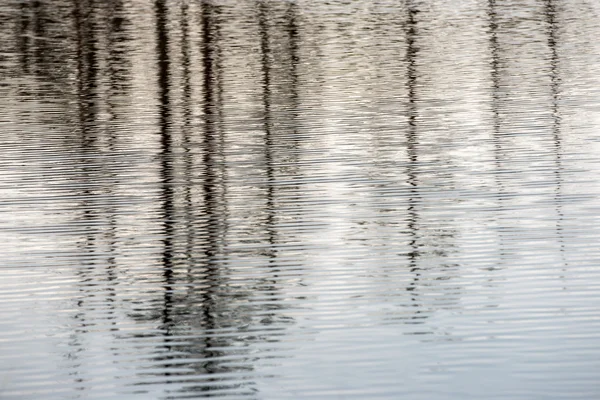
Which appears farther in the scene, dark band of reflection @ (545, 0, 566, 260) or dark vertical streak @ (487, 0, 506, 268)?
dark vertical streak @ (487, 0, 506, 268)

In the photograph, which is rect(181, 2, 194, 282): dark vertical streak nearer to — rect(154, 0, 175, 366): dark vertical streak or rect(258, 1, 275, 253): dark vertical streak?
rect(154, 0, 175, 366): dark vertical streak

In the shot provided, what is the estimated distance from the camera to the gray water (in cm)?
1105

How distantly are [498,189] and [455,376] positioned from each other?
23.6ft

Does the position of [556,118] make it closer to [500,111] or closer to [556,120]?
[556,120]

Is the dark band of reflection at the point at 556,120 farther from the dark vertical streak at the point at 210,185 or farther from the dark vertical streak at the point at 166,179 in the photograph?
the dark vertical streak at the point at 166,179

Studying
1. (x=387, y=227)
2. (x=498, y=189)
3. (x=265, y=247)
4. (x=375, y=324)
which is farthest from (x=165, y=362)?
(x=498, y=189)

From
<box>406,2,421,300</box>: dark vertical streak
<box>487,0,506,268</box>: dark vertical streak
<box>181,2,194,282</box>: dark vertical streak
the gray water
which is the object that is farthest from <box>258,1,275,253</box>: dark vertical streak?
<box>487,0,506,268</box>: dark vertical streak

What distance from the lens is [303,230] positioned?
1559 centimetres

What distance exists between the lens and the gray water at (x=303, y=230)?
11.0 meters

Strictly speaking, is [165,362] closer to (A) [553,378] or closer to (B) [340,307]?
(B) [340,307]

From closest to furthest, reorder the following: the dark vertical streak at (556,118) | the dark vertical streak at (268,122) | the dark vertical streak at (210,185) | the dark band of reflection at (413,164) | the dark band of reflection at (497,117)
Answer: the dark vertical streak at (210,185) < the dark band of reflection at (413,164) < the dark vertical streak at (556,118) < the dark vertical streak at (268,122) < the dark band of reflection at (497,117)

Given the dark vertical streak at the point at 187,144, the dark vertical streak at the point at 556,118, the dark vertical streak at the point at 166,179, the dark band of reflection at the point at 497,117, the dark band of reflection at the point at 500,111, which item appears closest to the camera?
the dark vertical streak at the point at 166,179

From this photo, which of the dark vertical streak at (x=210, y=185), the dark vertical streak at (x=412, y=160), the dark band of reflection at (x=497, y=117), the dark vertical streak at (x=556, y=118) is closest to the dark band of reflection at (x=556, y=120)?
the dark vertical streak at (x=556, y=118)

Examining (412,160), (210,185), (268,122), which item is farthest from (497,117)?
(210,185)
